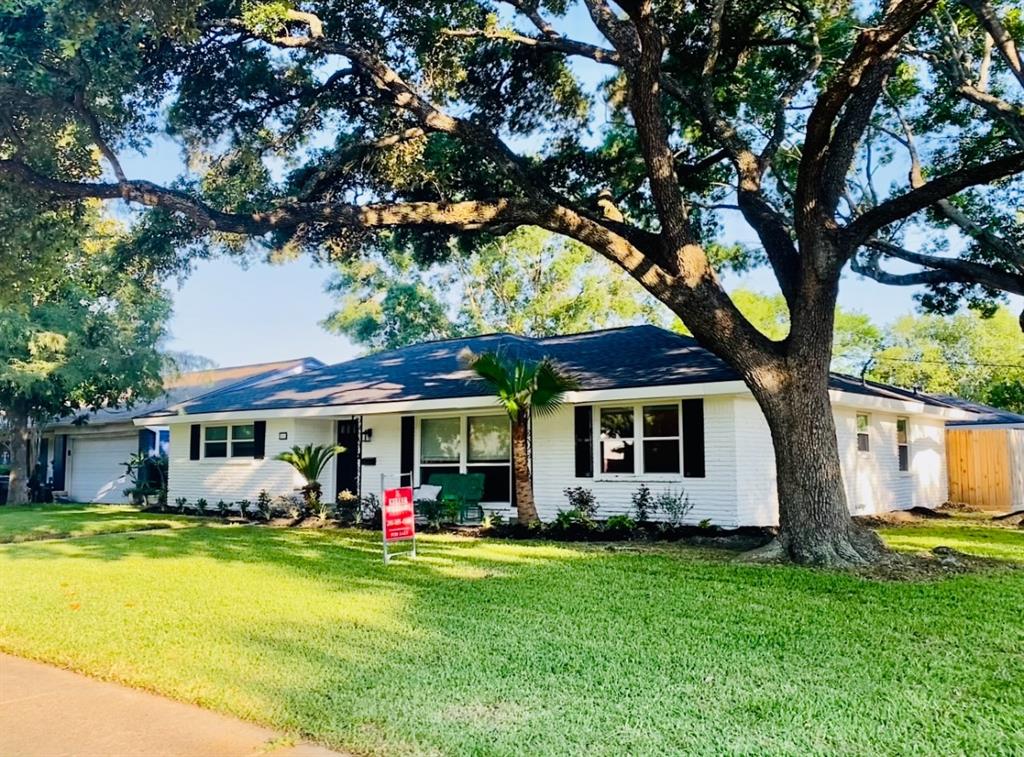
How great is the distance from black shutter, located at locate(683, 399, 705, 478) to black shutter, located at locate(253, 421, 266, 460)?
1040cm

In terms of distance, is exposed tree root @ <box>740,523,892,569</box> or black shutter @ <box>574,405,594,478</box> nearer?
exposed tree root @ <box>740,523,892,569</box>

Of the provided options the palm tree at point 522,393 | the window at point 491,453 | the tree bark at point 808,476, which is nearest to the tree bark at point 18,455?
the window at point 491,453

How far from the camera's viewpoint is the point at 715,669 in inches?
206

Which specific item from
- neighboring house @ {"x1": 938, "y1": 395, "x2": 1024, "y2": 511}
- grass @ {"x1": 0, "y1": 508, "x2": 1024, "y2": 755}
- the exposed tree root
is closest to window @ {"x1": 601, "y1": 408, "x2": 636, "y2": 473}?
grass @ {"x1": 0, "y1": 508, "x2": 1024, "y2": 755}

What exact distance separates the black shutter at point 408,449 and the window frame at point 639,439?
443cm

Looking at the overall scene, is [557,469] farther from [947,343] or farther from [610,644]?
[947,343]

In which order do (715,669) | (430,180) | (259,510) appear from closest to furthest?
(715,669) < (430,180) < (259,510)

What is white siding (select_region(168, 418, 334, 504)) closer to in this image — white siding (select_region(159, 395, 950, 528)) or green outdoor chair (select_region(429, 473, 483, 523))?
white siding (select_region(159, 395, 950, 528))

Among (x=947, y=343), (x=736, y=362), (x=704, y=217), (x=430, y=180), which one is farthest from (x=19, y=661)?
(x=947, y=343)

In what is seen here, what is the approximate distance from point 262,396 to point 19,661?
14.4m

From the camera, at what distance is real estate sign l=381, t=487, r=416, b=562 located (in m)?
10.2

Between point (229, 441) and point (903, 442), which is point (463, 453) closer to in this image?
point (229, 441)

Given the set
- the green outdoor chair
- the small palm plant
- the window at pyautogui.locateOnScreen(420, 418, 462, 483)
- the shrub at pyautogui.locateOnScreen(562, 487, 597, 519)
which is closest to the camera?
the shrub at pyautogui.locateOnScreen(562, 487, 597, 519)

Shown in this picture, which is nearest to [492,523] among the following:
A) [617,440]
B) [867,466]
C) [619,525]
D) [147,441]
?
[619,525]
